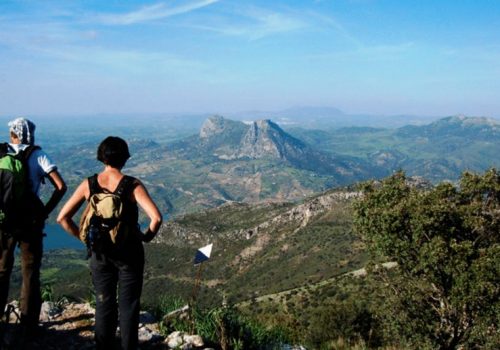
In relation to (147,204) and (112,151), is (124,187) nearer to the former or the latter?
(147,204)

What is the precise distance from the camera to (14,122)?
22.6ft

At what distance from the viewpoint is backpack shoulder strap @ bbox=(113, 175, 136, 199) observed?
5508mm

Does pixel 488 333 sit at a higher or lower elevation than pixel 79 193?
lower

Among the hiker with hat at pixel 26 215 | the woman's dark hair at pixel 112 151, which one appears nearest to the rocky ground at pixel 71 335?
the hiker with hat at pixel 26 215

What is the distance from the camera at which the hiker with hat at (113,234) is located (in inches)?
215

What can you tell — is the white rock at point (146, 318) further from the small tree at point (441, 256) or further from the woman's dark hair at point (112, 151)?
the small tree at point (441, 256)

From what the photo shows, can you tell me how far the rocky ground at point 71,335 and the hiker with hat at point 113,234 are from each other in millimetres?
1352

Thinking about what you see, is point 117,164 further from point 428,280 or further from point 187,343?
point 428,280

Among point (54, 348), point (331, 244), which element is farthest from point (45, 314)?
point (331, 244)

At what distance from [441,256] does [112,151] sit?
586 inches

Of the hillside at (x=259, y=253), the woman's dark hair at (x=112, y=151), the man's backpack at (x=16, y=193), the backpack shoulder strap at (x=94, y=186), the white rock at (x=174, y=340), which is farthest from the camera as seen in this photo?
the hillside at (x=259, y=253)

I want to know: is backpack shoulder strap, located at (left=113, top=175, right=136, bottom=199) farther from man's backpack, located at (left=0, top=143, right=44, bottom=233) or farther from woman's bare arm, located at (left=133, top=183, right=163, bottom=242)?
man's backpack, located at (left=0, top=143, right=44, bottom=233)

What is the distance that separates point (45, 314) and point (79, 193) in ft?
12.3

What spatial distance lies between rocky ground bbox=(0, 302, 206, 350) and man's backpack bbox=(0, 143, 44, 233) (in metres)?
1.58
